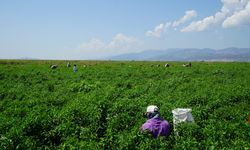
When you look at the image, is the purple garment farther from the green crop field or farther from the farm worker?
the green crop field

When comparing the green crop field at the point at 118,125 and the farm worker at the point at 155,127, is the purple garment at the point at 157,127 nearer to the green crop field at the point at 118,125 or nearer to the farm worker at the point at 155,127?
the farm worker at the point at 155,127

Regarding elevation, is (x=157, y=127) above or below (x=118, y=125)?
above

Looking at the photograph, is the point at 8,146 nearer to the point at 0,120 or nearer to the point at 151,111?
the point at 0,120

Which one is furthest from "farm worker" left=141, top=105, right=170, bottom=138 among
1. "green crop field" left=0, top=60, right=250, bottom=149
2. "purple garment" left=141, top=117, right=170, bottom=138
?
"green crop field" left=0, top=60, right=250, bottom=149

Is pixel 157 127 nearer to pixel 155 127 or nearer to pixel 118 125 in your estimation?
pixel 155 127

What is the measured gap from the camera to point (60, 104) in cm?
1488

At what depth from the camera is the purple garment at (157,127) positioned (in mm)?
8125

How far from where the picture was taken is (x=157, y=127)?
323 inches

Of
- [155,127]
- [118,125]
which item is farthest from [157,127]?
[118,125]

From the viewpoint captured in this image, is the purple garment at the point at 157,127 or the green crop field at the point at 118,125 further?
the purple garment at the point at 157,127

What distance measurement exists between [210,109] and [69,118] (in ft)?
18.1

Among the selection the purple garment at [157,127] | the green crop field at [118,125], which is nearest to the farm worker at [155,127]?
the purple garment at [157,127]

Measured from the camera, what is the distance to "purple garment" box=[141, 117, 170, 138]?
8.12m

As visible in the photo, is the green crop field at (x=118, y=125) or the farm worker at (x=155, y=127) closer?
the green crop field at (x=118, y=125)
